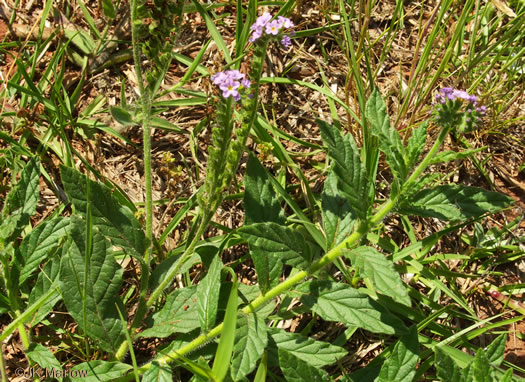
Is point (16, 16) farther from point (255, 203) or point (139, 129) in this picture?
point (255, 203)

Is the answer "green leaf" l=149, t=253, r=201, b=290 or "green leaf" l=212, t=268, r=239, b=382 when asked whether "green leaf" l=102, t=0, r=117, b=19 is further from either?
"green leaf" l=212, t=268, r=239, b=382

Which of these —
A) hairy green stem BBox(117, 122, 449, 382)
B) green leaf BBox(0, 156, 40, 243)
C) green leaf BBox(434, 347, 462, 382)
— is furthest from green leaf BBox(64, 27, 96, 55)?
green leaf BBox(434, 347, 462, 382)

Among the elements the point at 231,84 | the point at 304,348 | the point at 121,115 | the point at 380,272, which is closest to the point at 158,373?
the point at 304,348

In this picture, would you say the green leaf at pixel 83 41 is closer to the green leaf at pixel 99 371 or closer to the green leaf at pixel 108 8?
the green leaf at pixel 108 8

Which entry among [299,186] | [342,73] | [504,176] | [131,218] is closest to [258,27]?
[131,218]

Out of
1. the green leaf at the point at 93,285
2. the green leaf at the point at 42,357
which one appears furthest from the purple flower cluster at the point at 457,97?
the green leaf at the point at 42,357

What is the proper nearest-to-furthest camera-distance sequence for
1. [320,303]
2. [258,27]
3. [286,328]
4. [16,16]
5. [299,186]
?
1. [258,27]
2. [320,303]
3. [286,328]
4. [299,186]
5. [16,16]

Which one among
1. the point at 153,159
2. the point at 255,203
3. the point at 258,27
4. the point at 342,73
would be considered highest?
the point at 258,27
